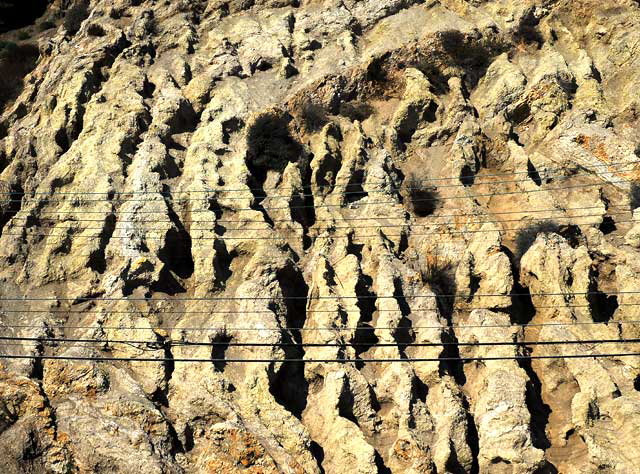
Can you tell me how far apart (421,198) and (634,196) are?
7052mm

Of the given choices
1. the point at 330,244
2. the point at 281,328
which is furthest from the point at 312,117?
the point at 281,328

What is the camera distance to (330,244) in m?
17.5

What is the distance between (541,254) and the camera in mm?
15844

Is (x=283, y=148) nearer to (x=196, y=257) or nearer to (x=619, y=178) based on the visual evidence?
(x=196, y=257)

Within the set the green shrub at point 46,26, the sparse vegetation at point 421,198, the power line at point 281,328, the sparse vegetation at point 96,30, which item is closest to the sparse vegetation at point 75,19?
the sparse vegetation at point 96,30

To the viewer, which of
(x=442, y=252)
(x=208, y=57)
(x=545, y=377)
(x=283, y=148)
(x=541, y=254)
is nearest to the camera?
(x=545, y=377)

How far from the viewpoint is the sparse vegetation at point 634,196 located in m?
18.0

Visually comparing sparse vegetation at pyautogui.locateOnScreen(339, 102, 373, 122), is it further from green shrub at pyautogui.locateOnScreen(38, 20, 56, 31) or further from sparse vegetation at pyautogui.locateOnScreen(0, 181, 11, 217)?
green shrub at pyautogui.locateOnScreen(38, 20, 56, 31)

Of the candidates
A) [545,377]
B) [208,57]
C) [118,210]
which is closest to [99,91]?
[208,57]

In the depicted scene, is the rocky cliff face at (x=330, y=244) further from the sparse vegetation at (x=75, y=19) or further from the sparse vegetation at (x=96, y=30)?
the sparse vegetation at (x=75, y=19)

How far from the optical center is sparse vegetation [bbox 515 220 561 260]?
16.9 metres

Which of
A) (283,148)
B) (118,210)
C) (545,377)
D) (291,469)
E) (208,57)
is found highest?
(208,57)

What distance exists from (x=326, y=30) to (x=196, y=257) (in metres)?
15.1

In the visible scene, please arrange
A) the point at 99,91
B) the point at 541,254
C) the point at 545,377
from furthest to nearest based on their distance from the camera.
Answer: the point at 99,91 < the point at 541,254 < the point at 545,377
